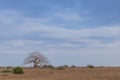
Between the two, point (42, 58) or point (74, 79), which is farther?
point (42, 58)

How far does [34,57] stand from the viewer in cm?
7138

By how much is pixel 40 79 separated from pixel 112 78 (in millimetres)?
7926

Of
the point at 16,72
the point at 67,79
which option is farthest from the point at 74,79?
the point at 16,72

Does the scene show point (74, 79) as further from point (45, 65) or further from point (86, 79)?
point (45, 65)

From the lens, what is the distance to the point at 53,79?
35.2m

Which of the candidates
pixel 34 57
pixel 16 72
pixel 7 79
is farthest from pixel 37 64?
pixel 7 79

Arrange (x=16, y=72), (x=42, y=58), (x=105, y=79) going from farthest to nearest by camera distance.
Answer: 1. (x=42, y=58)
2. (x=16, y=72)
3. (x=105, y=79)

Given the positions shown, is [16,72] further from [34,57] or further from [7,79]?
[34,57]

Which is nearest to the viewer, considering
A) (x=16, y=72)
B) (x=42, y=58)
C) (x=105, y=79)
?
(x=105, y=79)

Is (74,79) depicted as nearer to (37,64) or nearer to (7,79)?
(7,79)

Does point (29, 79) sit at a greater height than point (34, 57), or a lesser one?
lesser

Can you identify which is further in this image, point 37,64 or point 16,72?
point 37,64

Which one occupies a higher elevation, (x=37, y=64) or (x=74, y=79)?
(x=37, y=64)

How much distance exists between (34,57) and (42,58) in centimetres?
185
